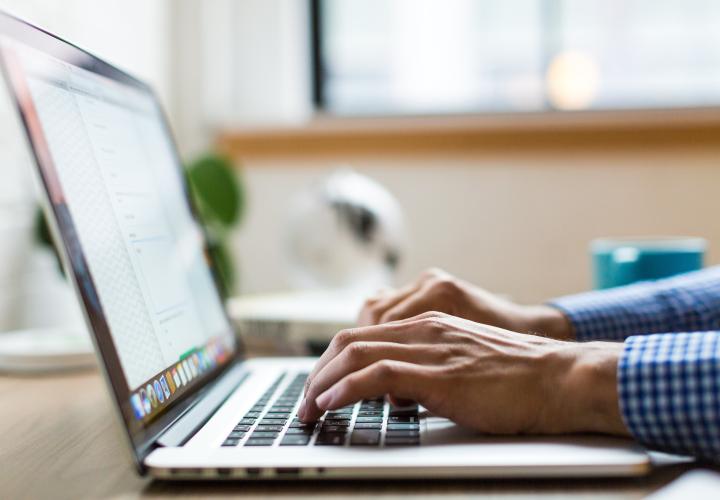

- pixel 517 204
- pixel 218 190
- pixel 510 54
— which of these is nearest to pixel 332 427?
pixel 218 190

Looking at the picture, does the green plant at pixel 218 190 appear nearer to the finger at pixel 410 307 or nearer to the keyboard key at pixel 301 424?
the finger at pixel 410 307

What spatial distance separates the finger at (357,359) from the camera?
52 cm

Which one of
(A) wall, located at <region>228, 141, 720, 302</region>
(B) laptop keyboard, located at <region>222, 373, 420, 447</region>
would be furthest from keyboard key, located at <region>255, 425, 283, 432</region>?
(A) wall, located at <region>228, 141, 720, 302</region>

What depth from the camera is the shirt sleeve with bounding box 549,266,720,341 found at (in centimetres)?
84

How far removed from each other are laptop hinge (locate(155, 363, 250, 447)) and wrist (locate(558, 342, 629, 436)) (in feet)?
0.80

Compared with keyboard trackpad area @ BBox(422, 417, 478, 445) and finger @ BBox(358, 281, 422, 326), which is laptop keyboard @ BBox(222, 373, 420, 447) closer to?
keyboard trackpad area @ BBox(422, 417, 478, 445)

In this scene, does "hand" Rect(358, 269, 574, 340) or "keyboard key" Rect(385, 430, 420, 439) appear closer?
"keyboard key" Rect(385, 430, 420, 439)

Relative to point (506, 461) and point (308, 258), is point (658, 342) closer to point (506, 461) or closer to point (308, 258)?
point (506, 461)

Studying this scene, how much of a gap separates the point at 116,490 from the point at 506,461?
0.22m

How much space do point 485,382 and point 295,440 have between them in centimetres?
12

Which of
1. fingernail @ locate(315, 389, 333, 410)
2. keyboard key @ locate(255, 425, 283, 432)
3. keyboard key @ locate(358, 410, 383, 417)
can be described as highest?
fingernail @ locate(315, 389, 333, 410)

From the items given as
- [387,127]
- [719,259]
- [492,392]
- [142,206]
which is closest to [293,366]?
[142,206]

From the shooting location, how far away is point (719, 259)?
1673 mm

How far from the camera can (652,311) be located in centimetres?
85
